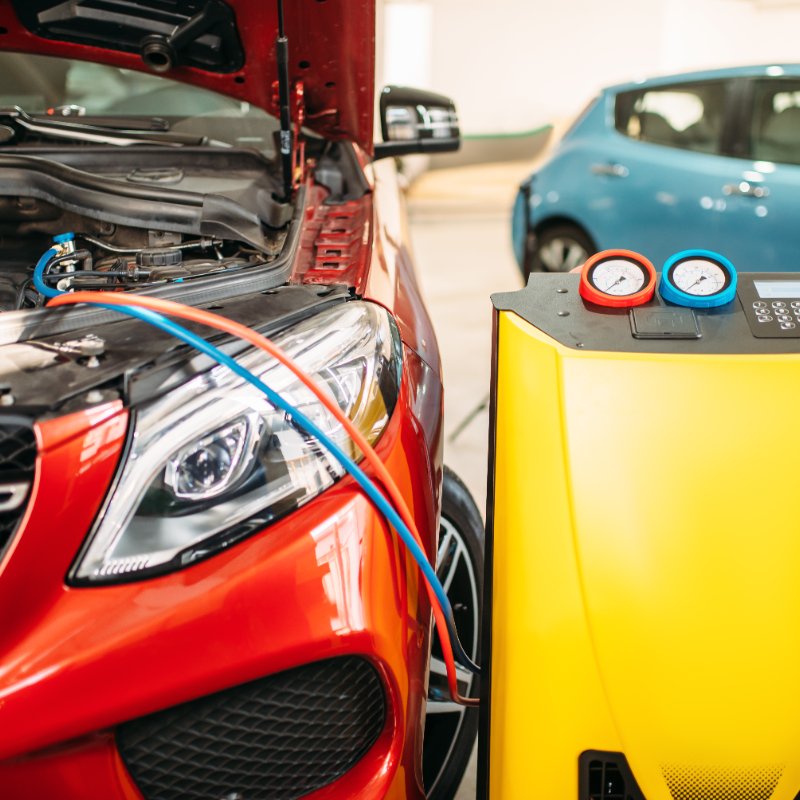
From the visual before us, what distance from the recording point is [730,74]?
3.44 meters

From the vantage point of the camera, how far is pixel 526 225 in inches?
157

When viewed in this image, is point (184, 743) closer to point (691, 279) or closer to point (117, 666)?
point (117, 666)

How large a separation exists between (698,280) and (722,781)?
63 cm

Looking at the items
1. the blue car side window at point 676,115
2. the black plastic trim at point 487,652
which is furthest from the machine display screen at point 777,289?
the blue car side window at point 676,115

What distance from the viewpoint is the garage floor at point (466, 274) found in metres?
2.80

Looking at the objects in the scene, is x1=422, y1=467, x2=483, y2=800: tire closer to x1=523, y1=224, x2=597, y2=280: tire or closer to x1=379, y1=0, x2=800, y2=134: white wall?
x1=523, y1=224, x2=597, y2=280: tire

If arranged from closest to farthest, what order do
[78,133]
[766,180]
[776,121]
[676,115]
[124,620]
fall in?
[124,620], [78,133], [766,180], [776,121], [676,115]

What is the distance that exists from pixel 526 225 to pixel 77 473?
11.1 ft

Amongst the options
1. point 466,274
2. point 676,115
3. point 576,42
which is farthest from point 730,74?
point 576,42

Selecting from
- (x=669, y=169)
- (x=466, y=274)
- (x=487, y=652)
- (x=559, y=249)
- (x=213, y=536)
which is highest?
(x=213, y=536)

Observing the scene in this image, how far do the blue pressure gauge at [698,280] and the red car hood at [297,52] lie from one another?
654mm

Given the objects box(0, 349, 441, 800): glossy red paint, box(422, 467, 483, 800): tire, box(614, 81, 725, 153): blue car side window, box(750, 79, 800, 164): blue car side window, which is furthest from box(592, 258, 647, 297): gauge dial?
box(614, 81, 725, 153): blue car side window

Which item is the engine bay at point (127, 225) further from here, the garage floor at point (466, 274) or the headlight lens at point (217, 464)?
the garage floor at point (466, 274)

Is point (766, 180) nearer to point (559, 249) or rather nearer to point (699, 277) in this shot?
point (559, 249)
